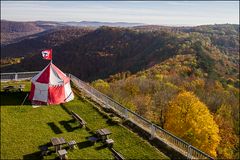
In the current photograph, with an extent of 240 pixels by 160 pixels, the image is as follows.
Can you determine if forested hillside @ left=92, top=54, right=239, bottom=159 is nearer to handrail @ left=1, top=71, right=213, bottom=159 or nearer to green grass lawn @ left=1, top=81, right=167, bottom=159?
handrail @ left=1, top=71, right=213, bottom=159

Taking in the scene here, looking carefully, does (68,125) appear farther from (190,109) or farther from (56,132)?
(190,109)

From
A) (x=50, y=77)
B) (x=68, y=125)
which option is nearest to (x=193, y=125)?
(x=50, y=77)

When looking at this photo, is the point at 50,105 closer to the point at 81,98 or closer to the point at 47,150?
the point at 81,98

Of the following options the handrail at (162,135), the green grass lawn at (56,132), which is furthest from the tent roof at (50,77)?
the handrail at (162,135)

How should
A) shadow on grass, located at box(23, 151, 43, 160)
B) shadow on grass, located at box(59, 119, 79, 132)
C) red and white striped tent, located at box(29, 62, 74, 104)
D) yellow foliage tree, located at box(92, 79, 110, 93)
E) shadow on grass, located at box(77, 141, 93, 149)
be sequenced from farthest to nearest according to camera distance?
yellow foliage tree, located at box(92, 79, 110, 93) → red and white striped tent, located at box(29, 62, 74, 104) → shadow on grass, located at box(59, 119, 79, 132) → shadow on grass, located at box(77, 141, 93, 149) → shadow on grass, located at box(23, 151, 43, 160)

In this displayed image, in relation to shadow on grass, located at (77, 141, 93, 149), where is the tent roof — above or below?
above

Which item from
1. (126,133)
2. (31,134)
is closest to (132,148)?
(126,133)

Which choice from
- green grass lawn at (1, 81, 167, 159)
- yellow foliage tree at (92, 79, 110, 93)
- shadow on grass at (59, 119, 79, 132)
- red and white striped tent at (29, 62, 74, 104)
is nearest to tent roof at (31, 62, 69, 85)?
red and white striped tent at (29, 62, 74, 104)
